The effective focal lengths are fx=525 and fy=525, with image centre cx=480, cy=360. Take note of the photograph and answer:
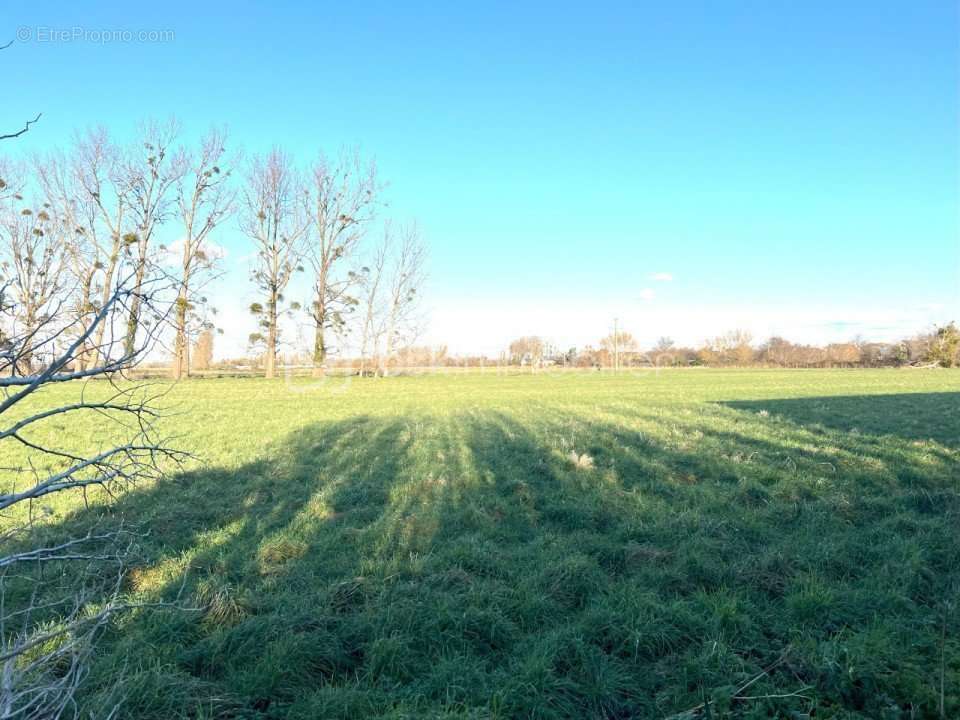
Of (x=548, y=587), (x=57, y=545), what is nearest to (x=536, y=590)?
(x=548, y=587)

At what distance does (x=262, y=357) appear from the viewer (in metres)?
40.2

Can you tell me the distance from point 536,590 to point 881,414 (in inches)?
605

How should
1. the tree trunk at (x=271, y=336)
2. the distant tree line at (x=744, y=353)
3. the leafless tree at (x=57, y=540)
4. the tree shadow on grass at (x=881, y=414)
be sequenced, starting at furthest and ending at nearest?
the distant tree line at (x=744, y=353)
the tree trunk at (x=271, y=336)
the tree shadow on grass at (x=881, y=414)
the leafless tree at (x=57, y=540)

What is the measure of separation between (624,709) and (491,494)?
3.90 meters

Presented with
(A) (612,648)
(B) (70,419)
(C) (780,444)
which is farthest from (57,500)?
(C) (780,444)

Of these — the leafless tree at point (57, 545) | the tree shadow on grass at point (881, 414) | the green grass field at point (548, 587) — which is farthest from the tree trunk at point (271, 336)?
the green grass field at point (548, 587)

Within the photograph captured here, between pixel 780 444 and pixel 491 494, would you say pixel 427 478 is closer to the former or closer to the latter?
pixel 491 494

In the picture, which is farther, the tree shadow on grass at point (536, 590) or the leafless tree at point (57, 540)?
the tree shadow on grass at point (536, 590)

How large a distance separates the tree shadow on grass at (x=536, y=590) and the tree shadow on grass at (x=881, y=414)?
4.27m

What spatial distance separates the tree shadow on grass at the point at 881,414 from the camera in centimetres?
1151

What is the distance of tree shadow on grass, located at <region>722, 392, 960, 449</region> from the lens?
11.5m

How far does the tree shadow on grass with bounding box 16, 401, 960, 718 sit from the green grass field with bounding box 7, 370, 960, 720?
0.06 ft

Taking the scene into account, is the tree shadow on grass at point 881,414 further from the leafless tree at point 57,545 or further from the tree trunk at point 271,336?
the tree trunk at point 271,336

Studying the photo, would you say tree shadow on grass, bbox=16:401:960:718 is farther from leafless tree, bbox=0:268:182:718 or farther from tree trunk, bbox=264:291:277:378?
tree trunk, bbox=264:291:277:378
